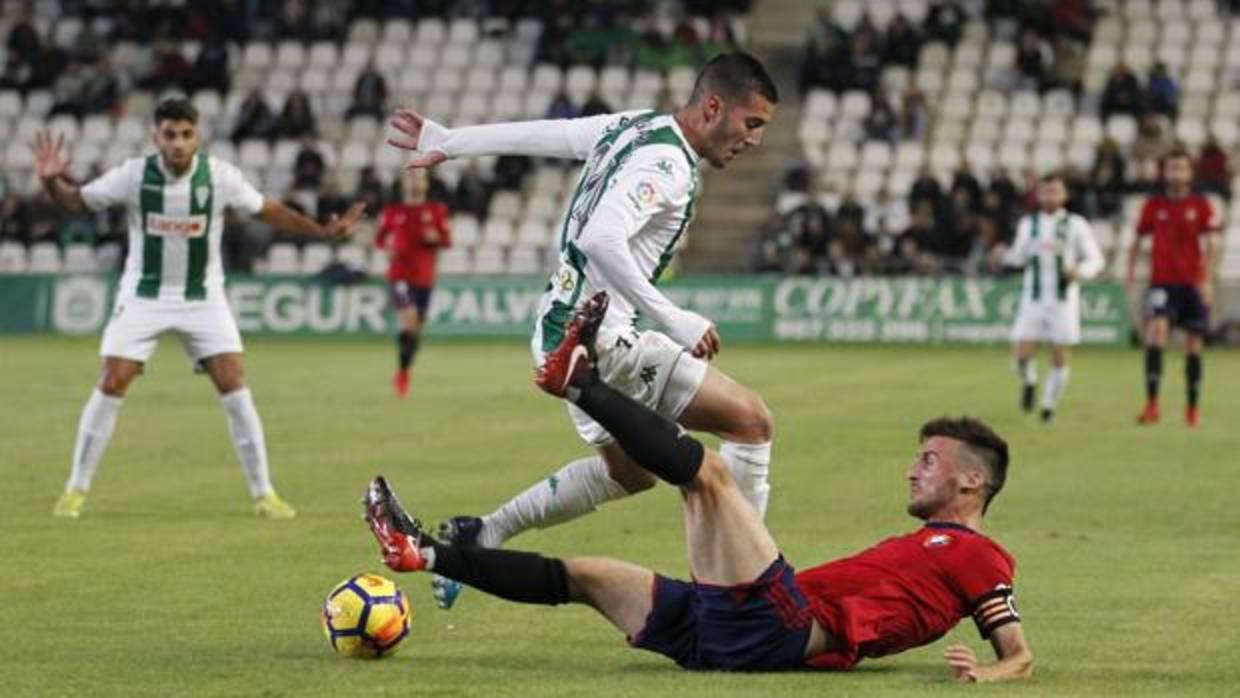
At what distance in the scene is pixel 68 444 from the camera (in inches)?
766

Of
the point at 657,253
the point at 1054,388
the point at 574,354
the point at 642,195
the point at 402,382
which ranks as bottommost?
the point at 402,382

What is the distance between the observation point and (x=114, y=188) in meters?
14.6

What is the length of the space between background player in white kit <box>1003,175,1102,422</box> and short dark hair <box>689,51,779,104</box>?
14823 millimetres

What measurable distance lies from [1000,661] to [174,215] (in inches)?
292

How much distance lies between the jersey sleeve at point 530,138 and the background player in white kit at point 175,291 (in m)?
4.26

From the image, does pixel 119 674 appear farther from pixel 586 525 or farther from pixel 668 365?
pixel 586 525

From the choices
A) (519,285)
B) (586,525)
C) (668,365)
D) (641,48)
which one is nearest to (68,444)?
(586,525)

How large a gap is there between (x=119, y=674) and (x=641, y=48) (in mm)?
33543

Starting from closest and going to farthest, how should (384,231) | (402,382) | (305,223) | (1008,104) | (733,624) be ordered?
(733,624)
(305,223)
(402,382)
(384,231)
(1008,104)

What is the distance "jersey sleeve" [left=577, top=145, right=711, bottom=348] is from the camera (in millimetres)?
9414

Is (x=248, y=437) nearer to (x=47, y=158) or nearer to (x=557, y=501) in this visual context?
(x=47, y=158)

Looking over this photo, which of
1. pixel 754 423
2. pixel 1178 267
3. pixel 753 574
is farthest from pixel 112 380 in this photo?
pixel 1178 267

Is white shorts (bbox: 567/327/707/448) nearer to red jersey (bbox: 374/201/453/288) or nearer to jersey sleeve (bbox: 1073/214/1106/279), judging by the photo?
jersey sleeve (bbox: 1073/214/1106/279)

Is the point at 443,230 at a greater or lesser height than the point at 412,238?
greater
